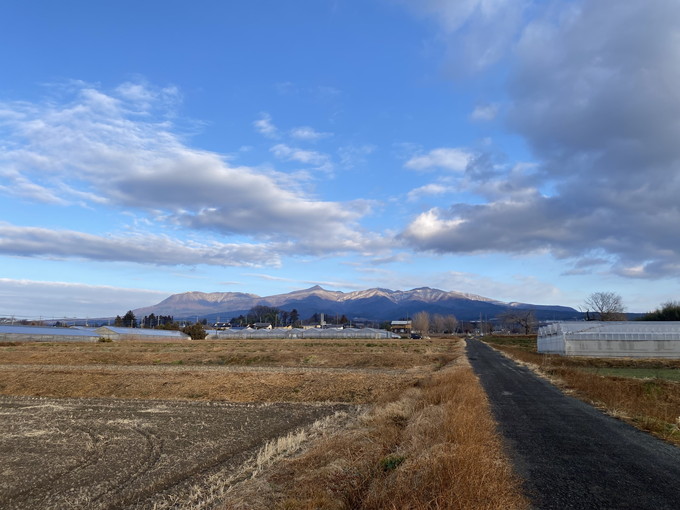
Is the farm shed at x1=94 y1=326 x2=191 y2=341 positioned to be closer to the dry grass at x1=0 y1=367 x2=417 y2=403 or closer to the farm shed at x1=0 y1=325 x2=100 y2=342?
the farm shed at x1=0 y1=325 x2=100 y2=342

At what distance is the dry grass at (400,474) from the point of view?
21.5 feet

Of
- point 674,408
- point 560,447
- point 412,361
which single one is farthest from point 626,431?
point 412,361

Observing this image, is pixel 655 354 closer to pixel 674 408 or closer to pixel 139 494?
pixel 674 408

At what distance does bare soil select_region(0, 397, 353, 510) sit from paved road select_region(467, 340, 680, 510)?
21.3 feet

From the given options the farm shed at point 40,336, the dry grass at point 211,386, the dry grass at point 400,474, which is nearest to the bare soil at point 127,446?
the dry grass at point 400,474

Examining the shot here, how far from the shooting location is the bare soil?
9289mm

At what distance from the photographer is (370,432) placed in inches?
484

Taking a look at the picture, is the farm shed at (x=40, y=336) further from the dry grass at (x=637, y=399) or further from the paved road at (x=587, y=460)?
the paved road at (x=587, y=460)

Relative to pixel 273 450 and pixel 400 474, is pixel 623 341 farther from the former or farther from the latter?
pixel 400 474

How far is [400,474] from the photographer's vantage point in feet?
24.5

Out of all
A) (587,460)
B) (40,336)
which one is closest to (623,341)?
(587,460)

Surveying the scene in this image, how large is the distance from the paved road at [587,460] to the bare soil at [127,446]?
21.3 ft

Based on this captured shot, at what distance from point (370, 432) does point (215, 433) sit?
5949 mm

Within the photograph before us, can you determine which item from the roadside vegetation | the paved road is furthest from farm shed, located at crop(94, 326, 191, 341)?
the paved road
